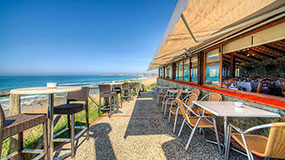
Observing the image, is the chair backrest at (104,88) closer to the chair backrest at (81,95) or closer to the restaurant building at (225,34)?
the chair backrest at (81,95)

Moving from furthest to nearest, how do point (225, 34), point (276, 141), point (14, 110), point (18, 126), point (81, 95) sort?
point (225, 34), point (81, 95), point (14, 110), point (18, 126), point (276, 141)

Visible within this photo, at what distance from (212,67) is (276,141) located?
3584 mm

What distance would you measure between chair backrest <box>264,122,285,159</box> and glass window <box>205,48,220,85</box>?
116 inches

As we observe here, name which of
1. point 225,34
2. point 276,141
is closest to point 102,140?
point 276,141

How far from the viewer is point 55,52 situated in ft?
108

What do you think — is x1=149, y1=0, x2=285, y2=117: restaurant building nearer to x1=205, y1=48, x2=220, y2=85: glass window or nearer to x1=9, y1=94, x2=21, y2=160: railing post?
x1=205, y1=48, x2=220, y2=85: glass window

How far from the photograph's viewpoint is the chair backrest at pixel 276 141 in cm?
96

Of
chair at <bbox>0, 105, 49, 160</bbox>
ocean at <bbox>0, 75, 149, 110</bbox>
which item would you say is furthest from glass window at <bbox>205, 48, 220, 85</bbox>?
ocean at <bbox>0, 75, 149, 110</bbox>

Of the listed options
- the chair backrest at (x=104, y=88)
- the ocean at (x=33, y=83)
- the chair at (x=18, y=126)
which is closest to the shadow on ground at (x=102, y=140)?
the chair at (x=18, y=126)

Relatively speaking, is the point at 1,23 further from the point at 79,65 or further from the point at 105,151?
the point at 105,151

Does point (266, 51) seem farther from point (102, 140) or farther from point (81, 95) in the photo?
point (81, 95)

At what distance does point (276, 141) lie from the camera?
3.28 feet

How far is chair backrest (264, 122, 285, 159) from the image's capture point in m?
0.96

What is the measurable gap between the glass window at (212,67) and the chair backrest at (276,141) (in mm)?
2952
